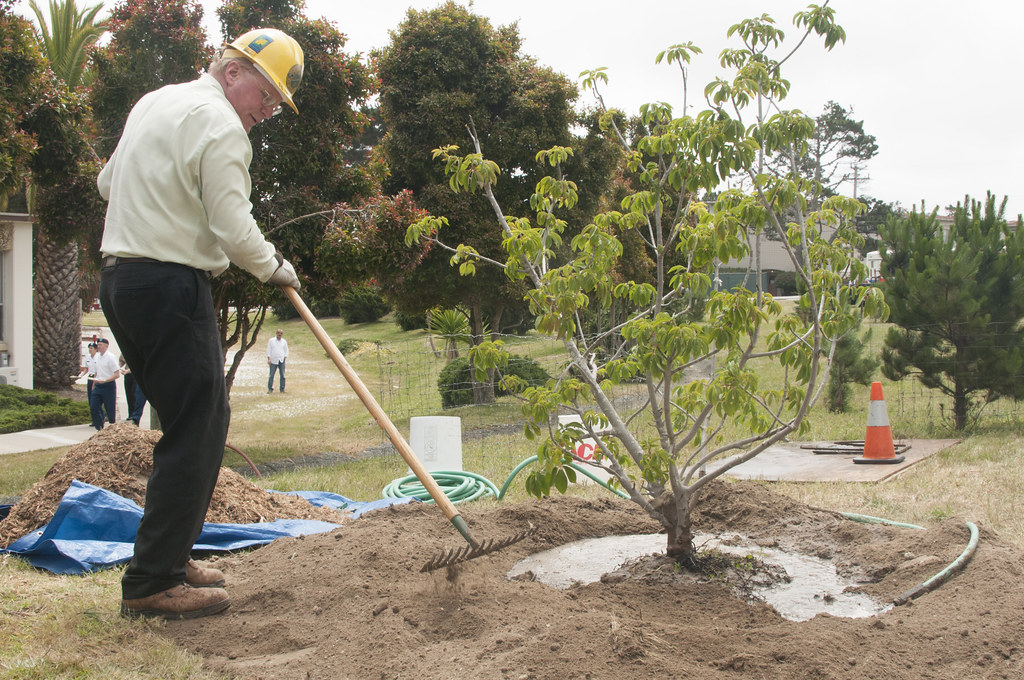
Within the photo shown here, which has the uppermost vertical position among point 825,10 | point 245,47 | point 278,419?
point 825,10

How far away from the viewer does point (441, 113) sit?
13398mm

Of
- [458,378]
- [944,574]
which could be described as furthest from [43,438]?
[944,574]

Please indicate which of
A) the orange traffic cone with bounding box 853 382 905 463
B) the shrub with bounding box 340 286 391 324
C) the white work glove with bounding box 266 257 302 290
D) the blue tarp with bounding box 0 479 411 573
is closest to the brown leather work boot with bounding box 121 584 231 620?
the blue tarp with bounding box 0 479 411 573

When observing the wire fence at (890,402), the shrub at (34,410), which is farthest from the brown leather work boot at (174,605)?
the shrub at (34,410)

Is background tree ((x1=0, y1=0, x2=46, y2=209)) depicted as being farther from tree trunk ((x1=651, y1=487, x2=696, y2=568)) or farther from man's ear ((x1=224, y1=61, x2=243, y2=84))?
tree trunk ((x1=651, y1=487, x2=696, y2=568))

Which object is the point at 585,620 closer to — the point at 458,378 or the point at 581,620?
the point at 581,620

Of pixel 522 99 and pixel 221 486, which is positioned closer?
pixel 221 486

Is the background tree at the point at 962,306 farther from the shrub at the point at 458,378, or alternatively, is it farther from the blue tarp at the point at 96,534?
the blue tarp at the point at 96,534

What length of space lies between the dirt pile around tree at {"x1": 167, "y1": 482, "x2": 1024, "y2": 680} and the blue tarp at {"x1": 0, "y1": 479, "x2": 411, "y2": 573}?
1.63 ft

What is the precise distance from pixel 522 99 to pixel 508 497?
896 cm

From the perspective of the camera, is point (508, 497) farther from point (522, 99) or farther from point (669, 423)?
point (522, 99)

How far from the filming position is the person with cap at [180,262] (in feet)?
10.3

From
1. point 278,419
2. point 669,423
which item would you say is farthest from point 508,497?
point 278,419

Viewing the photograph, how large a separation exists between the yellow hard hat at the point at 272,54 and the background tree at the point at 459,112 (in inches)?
389
